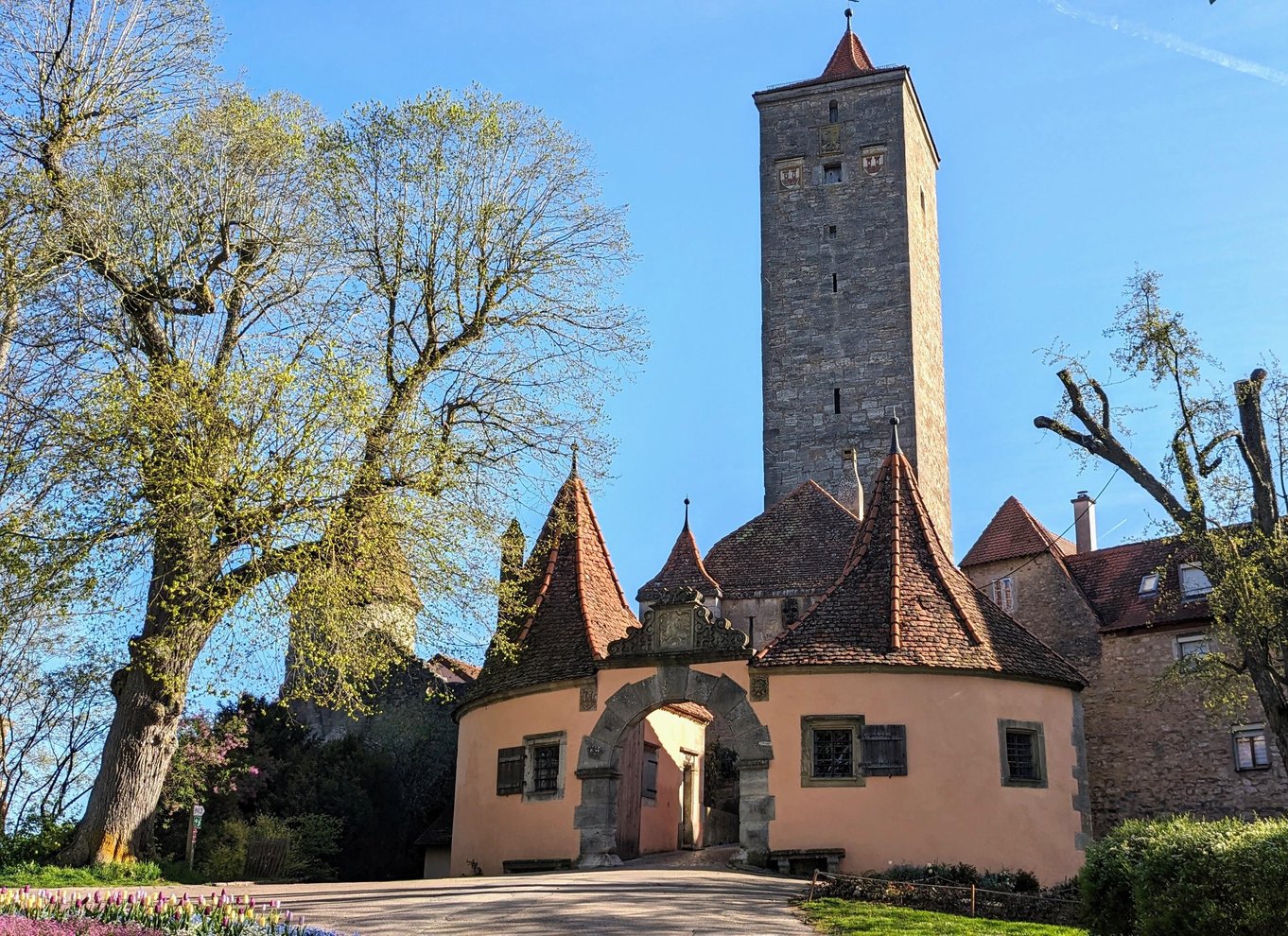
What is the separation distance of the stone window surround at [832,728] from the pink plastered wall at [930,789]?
8 cm

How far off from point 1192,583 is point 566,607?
512 inches

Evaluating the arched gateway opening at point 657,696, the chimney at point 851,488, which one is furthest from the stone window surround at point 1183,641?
the arched gateway opening at point 657,696

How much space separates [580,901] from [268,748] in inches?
586

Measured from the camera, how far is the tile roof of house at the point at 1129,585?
2694 centimetres

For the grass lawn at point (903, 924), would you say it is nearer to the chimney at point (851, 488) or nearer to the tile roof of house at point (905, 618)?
the tile roof of house at point (905, 618)

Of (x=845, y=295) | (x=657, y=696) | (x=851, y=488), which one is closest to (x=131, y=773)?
(x=657, y=696)

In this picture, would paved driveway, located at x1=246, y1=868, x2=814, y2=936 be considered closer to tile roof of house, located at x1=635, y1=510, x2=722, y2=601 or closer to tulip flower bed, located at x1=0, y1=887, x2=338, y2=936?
tulip flower bed, located at x1=0, y1=887, x2=338, y2=936

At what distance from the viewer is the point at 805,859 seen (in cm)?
1894

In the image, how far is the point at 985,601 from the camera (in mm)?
21938

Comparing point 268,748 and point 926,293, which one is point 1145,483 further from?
point 926,293

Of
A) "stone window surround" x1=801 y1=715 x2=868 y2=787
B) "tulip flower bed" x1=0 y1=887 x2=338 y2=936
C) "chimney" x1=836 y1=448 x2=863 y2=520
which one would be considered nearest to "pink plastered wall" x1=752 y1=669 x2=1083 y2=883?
"stone window surround" x1=801 y1=715 x2=868 y2=787

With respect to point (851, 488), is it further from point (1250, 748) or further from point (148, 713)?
point (148, 713)

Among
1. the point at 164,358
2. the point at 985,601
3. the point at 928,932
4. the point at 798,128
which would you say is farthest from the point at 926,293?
the point at 928,932

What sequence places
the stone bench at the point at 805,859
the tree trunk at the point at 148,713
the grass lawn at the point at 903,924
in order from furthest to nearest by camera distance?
the stone bench at the point at 805,859, the tree trunk at the point at 148,713, the grass lawn at the point at 903,924
